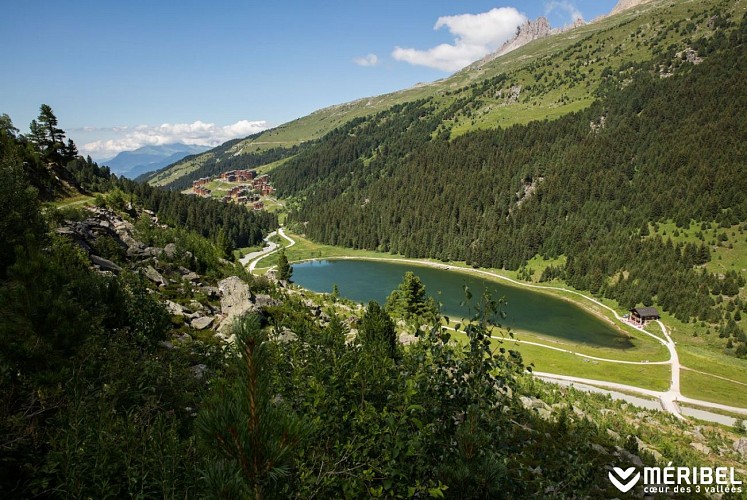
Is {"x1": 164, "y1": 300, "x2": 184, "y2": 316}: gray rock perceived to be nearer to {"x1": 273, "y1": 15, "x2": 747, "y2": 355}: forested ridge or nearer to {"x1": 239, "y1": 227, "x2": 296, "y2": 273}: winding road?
{"x1": 239, "y1": 227, "x2": 296, "y2": 273}: winding road

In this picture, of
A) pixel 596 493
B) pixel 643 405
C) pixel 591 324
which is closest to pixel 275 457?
pixel 596 493

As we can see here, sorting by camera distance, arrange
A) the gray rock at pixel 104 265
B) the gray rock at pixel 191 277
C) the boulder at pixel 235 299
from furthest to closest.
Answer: the gray rock at pixel 191 277 < the boulder at pixel 235 299 < the gray rock at pixel 104 265

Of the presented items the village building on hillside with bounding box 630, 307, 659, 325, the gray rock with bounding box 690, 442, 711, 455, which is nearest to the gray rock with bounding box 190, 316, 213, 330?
the gray rock with bounding box 690, 442, 711, 455

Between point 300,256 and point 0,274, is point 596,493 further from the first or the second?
point 300,256

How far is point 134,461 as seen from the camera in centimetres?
512

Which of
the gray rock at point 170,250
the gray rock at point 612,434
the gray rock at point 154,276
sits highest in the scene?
the gray rock at point 170,250

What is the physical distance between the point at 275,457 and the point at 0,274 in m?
9.74

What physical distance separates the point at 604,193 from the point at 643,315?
60.9 m

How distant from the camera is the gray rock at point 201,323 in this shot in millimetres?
26498

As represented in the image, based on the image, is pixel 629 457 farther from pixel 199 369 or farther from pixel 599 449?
pixel 199 369

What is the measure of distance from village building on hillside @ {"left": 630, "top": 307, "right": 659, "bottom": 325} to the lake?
17.2ft

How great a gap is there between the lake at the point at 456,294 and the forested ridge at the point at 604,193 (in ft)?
45.6

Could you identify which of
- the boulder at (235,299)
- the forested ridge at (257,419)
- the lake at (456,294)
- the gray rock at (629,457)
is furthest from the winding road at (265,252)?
the forested ridge at (257,419)

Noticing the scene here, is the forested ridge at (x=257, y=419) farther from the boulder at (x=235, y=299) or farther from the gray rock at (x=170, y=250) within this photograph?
the gray rock at (x=170, y=250)
